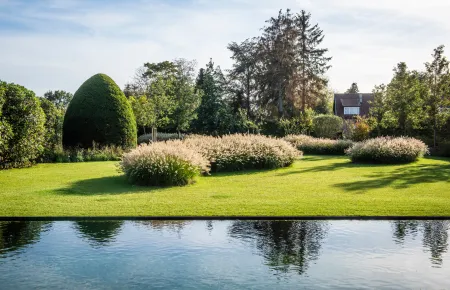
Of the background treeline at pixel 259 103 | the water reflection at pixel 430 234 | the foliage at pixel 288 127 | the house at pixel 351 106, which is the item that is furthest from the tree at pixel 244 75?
the water reflection at pixel 430 234

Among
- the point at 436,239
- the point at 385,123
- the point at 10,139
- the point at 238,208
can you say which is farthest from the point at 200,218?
the point at 385,123

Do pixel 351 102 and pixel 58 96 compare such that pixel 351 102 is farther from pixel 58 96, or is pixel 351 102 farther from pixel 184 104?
pixel 58 96

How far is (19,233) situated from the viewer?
Result: 7.87m

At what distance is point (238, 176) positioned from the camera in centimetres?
1596

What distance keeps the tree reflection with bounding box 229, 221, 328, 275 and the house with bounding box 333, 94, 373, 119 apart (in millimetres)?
54961

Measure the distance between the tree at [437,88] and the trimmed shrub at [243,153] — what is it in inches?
507

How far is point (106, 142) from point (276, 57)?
29332 millimetres

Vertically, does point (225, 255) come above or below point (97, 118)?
below

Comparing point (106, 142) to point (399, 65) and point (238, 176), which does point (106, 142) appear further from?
point (399, 65)

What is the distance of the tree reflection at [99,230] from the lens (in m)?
7.37

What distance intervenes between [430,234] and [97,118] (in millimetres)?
17839

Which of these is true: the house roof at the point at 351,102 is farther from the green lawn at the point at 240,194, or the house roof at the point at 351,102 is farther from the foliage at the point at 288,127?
the green lawn at the point at 240,194

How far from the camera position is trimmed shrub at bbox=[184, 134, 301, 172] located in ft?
56.6

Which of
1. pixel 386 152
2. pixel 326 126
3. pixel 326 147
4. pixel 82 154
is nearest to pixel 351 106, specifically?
pixel 326 126
